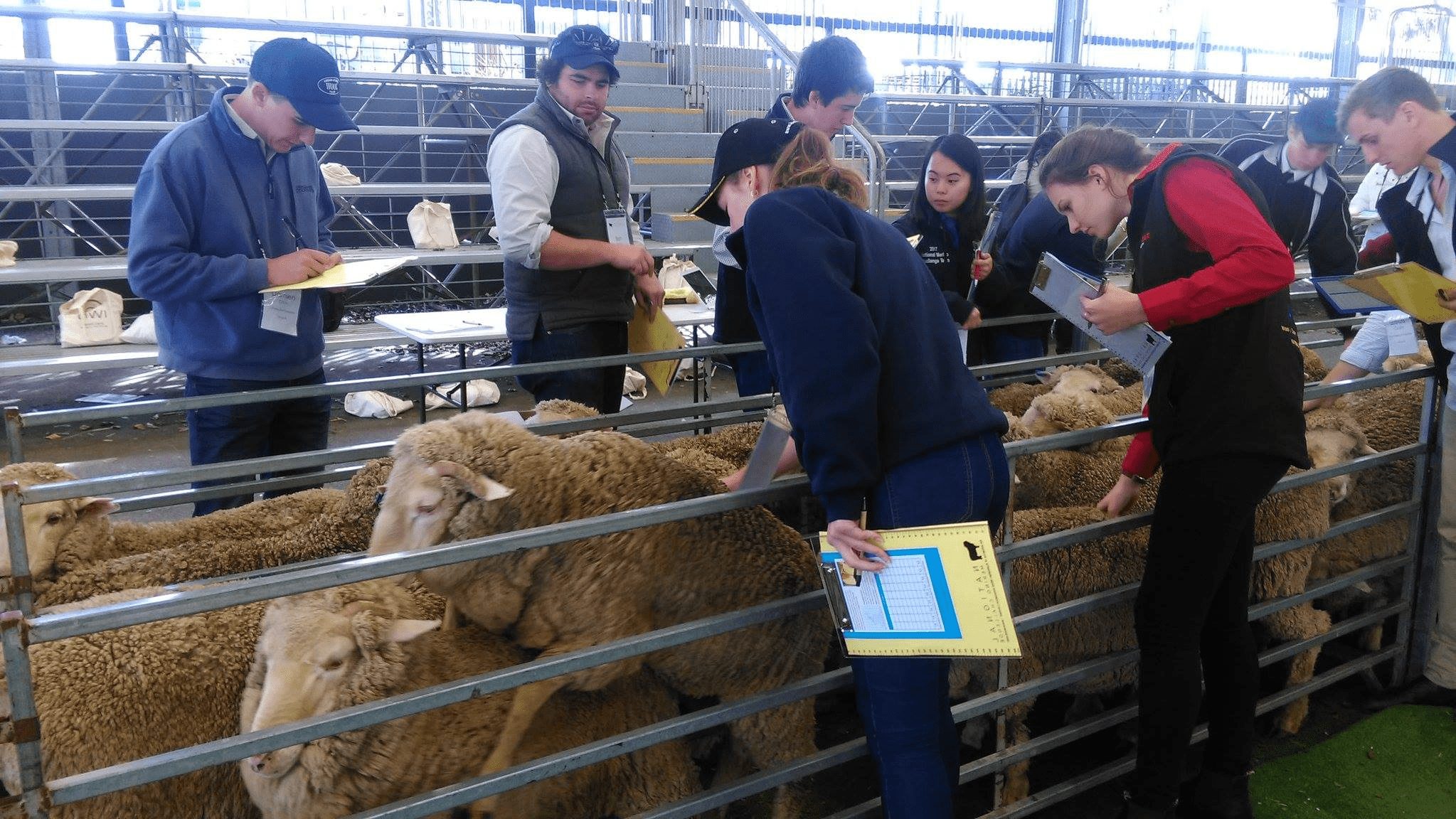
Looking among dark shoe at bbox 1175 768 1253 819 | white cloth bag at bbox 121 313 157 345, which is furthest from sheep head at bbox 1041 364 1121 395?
white cloth bag at bbox 121 313 157 345

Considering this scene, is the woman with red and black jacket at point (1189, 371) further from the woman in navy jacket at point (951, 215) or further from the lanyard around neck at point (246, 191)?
the lanyard around neck at point (246, 191)

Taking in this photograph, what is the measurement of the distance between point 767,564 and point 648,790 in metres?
0.52

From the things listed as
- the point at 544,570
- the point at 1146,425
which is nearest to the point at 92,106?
the point at 544,570

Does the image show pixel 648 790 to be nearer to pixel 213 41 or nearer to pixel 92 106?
pixel 92 106

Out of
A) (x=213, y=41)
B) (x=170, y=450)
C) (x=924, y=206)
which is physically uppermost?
(x=213, y=41)

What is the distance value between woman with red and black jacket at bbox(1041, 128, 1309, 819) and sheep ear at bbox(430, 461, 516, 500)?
117cm

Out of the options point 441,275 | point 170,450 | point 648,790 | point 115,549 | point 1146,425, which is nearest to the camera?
point 648,790

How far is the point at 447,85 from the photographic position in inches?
307

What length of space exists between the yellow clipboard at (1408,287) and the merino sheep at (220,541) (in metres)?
2.51

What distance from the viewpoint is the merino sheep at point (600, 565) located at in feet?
6.30

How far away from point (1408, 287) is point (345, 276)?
106 inches

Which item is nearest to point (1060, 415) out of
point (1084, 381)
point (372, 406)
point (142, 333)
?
point (1084, 381)

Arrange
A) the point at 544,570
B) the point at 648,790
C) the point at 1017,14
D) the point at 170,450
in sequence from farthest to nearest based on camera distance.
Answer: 1. the point at 1017,14
2. the point at 170,450
3. the point at 648,790
4. the point at 544,570

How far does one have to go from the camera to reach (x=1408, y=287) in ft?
8.41
